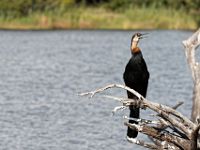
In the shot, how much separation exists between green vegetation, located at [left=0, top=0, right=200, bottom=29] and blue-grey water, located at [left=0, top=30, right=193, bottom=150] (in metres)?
0.97

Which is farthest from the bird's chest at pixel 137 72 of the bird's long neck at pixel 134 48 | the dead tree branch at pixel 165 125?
the dead tree branch at pixel 165 125

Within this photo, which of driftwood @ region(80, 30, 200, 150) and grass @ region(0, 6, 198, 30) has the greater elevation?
driftwood @ region(80, 30, 200, 150)

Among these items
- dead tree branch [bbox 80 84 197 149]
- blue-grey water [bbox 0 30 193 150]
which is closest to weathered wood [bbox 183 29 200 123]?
dead tree branch [bbox 80 84 197 149]

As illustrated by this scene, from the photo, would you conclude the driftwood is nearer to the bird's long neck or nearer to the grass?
the bird's long neck

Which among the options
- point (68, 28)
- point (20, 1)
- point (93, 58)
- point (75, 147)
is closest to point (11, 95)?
point (75, 147)

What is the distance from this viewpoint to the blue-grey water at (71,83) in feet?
72.2

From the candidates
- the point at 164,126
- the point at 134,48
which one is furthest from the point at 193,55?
the point at 164,126

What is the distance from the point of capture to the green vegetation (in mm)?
59250

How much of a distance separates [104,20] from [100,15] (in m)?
1.53

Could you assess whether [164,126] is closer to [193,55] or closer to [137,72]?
[137,72]

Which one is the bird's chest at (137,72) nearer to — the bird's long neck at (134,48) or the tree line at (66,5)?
the bird's long neck at (134,48)

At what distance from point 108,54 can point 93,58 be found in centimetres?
286

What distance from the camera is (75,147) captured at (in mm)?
20703

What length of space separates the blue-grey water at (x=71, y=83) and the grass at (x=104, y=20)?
80 cm
